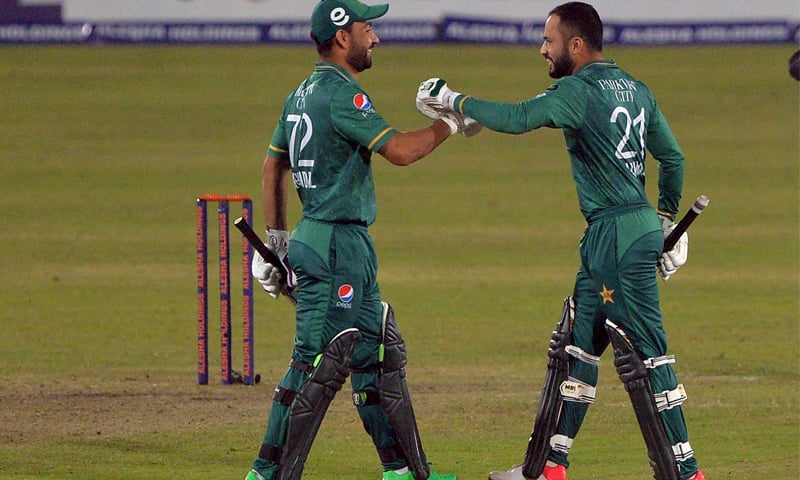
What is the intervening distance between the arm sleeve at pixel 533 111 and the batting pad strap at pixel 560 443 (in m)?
1.42

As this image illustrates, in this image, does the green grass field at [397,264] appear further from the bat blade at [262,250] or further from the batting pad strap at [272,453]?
the bat blade at [262,250]

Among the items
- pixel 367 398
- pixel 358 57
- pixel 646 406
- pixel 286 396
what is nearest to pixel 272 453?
pixel 286 396

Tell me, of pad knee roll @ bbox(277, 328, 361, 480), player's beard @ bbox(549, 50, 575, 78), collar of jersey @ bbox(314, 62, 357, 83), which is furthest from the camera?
player's beard @ bbox(549, 50, 575, 78)

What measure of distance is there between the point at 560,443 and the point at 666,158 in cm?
137

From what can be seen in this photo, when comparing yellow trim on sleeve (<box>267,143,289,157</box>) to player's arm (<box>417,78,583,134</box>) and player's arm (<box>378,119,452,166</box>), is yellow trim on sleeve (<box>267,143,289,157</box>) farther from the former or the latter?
player's arm (<box>417,78,583,134</box>)

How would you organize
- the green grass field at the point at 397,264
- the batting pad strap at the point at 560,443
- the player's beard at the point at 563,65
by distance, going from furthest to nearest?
1. the green grass field at the point at 397,264
2. the batting pad strap at the point at 560,443
3. the player's beard at the point at 563,65

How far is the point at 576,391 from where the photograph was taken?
6.52 m

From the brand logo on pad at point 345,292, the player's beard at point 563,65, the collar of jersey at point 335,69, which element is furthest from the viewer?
the player's beard at point 563,65

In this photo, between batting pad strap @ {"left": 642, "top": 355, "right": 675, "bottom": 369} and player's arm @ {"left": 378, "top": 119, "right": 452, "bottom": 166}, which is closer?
player's arm @ {"left": 378, "top": 119, "right": 452, "bottom": 166}

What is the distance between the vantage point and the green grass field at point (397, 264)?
8023mm

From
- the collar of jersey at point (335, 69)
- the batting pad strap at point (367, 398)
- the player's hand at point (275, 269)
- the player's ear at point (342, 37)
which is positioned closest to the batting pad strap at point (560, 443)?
the batting pad strap at point (367, 398)

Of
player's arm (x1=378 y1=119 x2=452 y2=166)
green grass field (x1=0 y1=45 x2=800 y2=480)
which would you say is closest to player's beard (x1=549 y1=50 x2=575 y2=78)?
player's arm (x1=378 y1=119 x2=452 y2=166)

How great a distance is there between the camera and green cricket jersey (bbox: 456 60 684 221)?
20.3 ft

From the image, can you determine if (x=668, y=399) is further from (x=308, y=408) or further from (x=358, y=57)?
(x=358, y=57)
